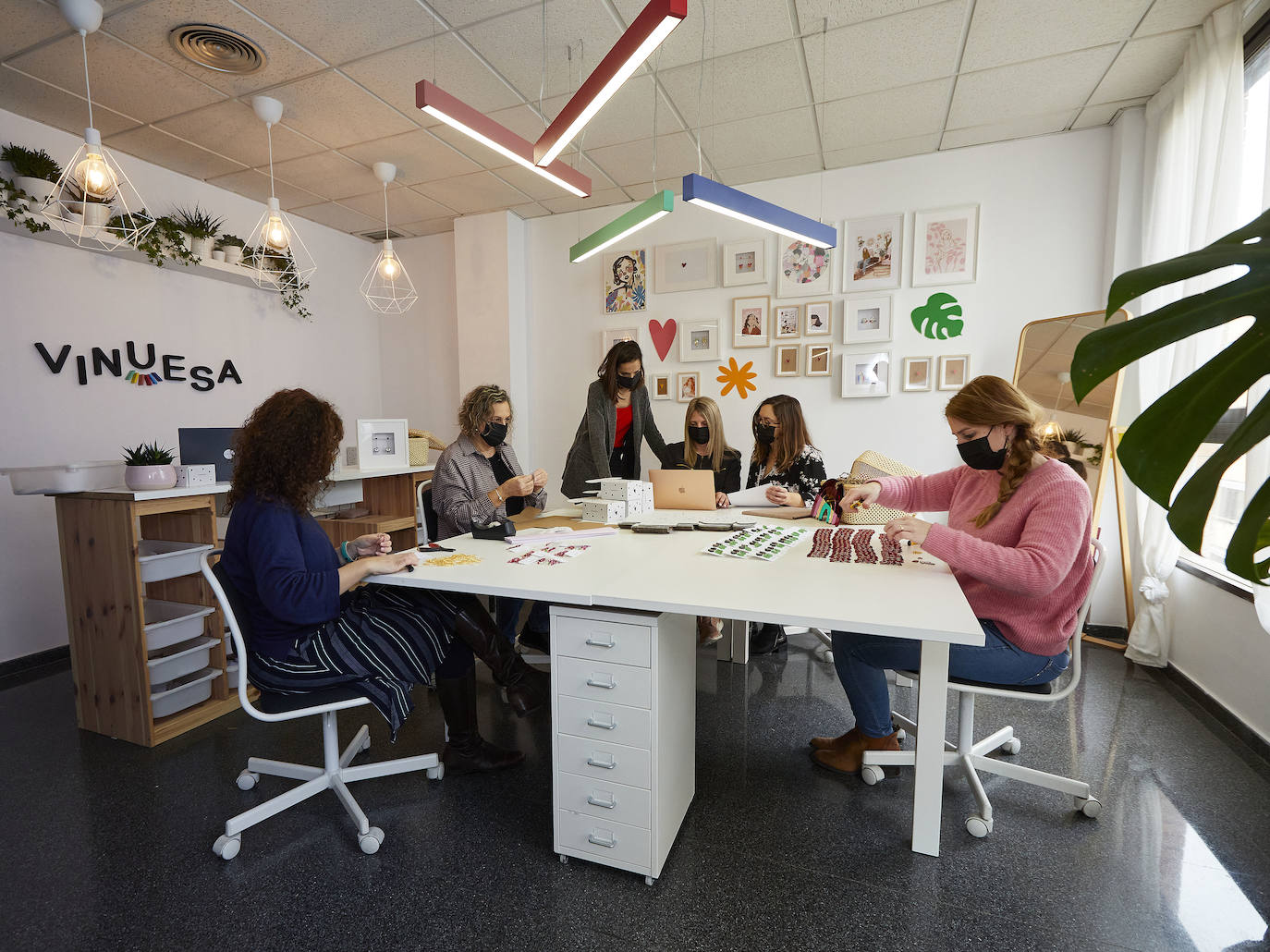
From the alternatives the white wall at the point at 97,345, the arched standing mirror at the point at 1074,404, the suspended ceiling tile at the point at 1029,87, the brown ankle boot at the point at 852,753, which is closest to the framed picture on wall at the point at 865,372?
the arched standing mirror at the point at 1074,404

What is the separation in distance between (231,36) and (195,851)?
3150mm

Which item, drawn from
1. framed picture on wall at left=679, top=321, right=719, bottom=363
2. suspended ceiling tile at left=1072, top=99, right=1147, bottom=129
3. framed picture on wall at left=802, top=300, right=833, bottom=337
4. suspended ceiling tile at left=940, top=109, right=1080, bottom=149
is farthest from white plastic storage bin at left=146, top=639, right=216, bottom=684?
suspended ceiling tile at left=1072, top=99, right=1147, bottom=129

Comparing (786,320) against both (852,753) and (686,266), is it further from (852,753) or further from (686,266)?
(852,753)

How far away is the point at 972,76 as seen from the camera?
2990 millimetres

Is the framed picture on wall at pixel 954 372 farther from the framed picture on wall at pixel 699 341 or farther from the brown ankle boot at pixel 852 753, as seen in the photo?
the brown ankle boot at pixel 852 753

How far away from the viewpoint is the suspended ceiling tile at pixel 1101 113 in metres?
3.25

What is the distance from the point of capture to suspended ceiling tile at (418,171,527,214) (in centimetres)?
415

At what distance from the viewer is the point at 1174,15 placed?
8.38ft

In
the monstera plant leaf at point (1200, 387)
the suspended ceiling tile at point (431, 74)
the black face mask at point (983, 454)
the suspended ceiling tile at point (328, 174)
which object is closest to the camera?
the monstera plant leaf at point (1200, 387)

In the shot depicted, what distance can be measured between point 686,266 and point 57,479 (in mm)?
3728

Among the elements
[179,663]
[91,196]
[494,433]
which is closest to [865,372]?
[494,433]

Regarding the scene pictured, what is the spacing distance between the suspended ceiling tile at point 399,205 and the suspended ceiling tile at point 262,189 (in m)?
0.26

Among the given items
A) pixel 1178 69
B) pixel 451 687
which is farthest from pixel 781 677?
pixel 1178 69

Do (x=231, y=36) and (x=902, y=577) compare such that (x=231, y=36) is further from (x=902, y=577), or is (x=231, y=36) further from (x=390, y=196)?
(x=902, y=577)
